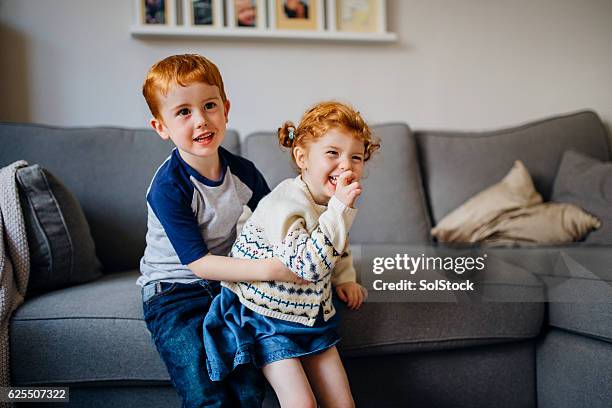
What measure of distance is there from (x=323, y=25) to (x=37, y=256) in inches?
57.7

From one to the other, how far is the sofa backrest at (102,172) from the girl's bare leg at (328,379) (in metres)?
0.86

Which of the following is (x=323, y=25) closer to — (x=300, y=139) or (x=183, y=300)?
(x=300, y=139)

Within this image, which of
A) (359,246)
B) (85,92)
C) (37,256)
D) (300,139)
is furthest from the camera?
(85,92)

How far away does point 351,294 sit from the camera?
130 centimetres

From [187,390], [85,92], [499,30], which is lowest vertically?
[187,390]

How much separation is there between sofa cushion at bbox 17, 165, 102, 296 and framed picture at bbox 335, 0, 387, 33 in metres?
1.37

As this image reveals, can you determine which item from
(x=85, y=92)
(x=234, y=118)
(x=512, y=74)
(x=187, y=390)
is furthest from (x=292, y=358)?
(x=512, y=74)

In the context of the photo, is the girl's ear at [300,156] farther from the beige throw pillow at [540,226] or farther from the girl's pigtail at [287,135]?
the beige throw pillow at [540,226]

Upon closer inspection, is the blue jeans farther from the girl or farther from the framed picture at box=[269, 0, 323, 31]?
the framed picture at box=[269, 0, 323, 31]

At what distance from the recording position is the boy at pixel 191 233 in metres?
1.11

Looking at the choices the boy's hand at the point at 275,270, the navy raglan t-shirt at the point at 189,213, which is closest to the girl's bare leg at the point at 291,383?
the boy's hand at the point at 275,270

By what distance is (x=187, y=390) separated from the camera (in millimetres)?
1100

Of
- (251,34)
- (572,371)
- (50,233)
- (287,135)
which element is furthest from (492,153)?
(50,233)

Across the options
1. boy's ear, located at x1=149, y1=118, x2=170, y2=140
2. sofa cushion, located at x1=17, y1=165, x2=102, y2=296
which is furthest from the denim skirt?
sofa cushion, located at x1=17, y1=165, x2=102, y2=296
